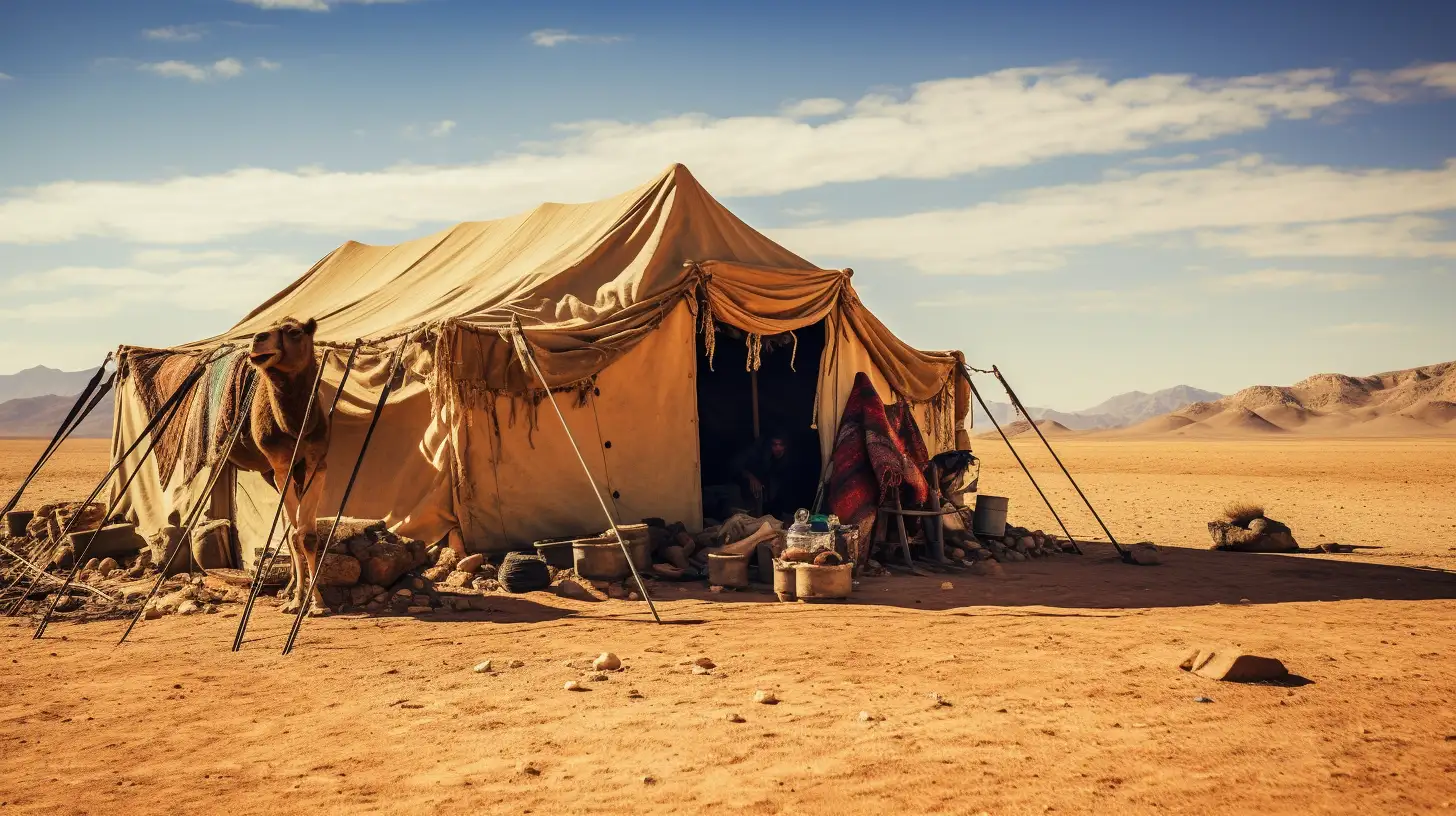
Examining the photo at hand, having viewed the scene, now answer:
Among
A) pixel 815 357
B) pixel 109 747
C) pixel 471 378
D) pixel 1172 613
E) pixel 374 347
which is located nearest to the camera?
pixel 109 747

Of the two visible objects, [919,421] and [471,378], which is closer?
[471,378]

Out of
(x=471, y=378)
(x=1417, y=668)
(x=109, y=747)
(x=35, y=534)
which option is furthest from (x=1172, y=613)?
(x=35, y=534)

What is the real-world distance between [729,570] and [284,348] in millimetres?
3854

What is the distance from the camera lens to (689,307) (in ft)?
34.0

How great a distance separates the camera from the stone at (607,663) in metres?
5.88

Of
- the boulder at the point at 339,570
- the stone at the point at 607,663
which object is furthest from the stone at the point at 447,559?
the stone at the point at 607,663

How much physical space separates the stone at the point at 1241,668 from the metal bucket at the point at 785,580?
10.8 ft

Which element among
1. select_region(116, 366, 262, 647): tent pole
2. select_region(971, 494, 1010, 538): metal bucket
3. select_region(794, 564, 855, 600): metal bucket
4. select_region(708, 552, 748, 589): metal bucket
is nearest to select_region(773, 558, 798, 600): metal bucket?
select_region(794, 564, 855, 600): metal bucket

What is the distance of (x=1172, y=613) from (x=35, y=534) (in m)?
12.6

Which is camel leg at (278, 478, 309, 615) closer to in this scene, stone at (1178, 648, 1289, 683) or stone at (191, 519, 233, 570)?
stone at (191, 519, 233, 570)

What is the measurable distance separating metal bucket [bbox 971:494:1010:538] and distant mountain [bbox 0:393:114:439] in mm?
122577

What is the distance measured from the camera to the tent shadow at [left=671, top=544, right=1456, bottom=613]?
8221mm

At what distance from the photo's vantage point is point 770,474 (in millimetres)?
11641

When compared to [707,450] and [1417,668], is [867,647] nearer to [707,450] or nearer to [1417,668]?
[1417,668]
